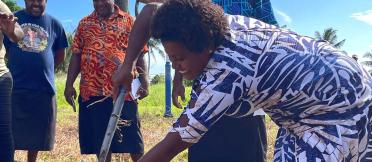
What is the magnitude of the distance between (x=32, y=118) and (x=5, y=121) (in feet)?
2.91

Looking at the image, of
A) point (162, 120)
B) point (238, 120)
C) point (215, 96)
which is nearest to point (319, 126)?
point (215, 96)

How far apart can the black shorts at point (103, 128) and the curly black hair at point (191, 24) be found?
94.6 inches

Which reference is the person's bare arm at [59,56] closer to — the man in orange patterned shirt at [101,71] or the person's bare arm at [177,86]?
the man in orange patterned shirt at [101,71]

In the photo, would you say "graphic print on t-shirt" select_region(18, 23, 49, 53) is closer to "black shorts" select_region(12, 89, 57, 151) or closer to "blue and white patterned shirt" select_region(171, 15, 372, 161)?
"black shorts" select_region(12, 89, 57, 151)

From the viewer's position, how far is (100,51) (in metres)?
4.18

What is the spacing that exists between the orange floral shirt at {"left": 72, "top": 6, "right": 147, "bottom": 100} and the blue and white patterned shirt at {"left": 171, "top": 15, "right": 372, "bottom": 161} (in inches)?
89.7

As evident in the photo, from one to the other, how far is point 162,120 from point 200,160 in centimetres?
652

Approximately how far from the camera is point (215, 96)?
182cm

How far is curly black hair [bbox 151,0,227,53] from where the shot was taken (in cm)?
180

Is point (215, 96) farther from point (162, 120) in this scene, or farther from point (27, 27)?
point (162, 120)

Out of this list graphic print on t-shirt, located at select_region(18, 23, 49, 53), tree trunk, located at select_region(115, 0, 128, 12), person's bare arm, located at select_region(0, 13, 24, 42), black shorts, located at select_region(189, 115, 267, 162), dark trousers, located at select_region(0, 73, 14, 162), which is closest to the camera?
black shorts, located at select_region(189, 115, 267, 162)

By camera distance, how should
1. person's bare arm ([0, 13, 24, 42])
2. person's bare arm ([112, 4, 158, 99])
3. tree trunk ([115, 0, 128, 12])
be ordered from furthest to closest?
1. tree trunk ([115, 0, 128, 12])
2. person's bare arm ([0, 13, 24, 42])
3. person's bare arm ([112, 4, 158, 99])

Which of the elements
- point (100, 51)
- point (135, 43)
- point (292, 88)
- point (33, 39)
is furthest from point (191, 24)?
point (33, 39)

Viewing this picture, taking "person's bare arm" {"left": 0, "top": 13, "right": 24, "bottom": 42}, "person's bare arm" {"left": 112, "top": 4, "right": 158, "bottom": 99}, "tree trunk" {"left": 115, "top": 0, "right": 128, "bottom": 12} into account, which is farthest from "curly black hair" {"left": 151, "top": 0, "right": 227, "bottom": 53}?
"tree trunk" {"left": 115, "top": 0, "right": 128, "bottom": 12}
